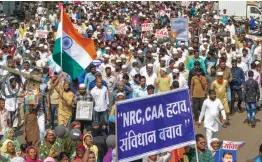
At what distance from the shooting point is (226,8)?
36.2 metres

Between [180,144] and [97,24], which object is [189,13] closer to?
[97,24]

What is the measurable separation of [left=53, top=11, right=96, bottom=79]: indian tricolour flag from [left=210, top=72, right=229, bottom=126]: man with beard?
2.57m

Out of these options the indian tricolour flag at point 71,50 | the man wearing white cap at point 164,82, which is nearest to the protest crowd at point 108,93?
the man wearing white cap at point 164,82

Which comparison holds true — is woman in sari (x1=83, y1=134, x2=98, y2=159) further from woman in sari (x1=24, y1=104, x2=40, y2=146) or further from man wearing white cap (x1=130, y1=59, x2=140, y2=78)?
man wearing white cap (x1=130, y1=59, x2=140, y2=78)

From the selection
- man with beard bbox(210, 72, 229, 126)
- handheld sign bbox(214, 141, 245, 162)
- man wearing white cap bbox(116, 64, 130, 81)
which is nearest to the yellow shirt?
man wearing white cap bbox(116, 64, 130, 81)

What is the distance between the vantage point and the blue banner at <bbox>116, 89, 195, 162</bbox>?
6562 mm

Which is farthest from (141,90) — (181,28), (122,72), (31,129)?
(181,28)

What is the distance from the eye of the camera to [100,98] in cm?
1266

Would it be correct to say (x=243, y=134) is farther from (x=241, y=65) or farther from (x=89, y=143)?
(x=89, y=143)

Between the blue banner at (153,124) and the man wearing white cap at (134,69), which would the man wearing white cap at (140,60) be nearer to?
the man wearing white cap at (134,69)

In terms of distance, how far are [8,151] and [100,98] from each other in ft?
11.9

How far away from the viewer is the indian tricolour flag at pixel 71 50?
39.7 ft

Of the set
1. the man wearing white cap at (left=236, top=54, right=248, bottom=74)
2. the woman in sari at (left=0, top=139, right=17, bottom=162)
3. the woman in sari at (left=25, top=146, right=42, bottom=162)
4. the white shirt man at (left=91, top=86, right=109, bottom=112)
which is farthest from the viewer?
the man wearing white cap at (left=236, top=54, right=248, bottom=74)

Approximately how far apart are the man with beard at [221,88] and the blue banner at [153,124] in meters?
5.96
